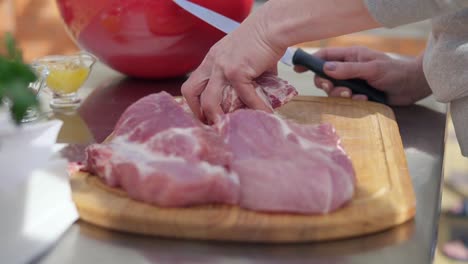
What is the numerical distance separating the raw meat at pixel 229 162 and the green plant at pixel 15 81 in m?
0.36

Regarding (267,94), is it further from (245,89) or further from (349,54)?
(349,54)

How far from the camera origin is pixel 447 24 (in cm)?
116

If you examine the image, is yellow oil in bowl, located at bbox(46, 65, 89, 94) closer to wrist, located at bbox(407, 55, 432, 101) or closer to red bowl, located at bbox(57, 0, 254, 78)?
red bowl, located at bbox(57, 0, 254, 78)

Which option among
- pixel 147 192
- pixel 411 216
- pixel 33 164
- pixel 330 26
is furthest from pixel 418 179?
pixel 33 164

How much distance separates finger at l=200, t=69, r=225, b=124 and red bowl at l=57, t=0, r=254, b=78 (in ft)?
0.94

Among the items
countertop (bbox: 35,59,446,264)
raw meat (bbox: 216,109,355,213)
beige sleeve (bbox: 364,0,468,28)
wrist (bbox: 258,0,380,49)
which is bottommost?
countertop (bbox: 35,59,446,264)

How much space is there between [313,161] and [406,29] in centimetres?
260

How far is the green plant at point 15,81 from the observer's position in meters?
0.53

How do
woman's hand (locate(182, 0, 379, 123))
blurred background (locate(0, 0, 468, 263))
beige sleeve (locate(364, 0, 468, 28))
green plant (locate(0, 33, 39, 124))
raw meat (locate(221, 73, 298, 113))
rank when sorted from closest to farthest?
green plant (locate(0, 33, 39, 124)) → beige sleeve (locate(364, 0, 468, 28)) → woman's hand (locate(182, 0, 379, 123)) → raw meat (locate(221, 73, 298, 113)) → blurred background (locate(0, 0, 468, 263))

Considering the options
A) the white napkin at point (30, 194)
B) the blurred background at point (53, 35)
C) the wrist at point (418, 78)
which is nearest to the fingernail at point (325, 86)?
the wrist at point (418, 78)

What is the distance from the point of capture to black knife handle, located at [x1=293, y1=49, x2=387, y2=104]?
4.93 feet

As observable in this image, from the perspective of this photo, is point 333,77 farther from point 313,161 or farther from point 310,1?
point 313,161

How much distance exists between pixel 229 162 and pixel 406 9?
1.12ft

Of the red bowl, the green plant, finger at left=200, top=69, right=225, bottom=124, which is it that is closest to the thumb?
the red bowl
